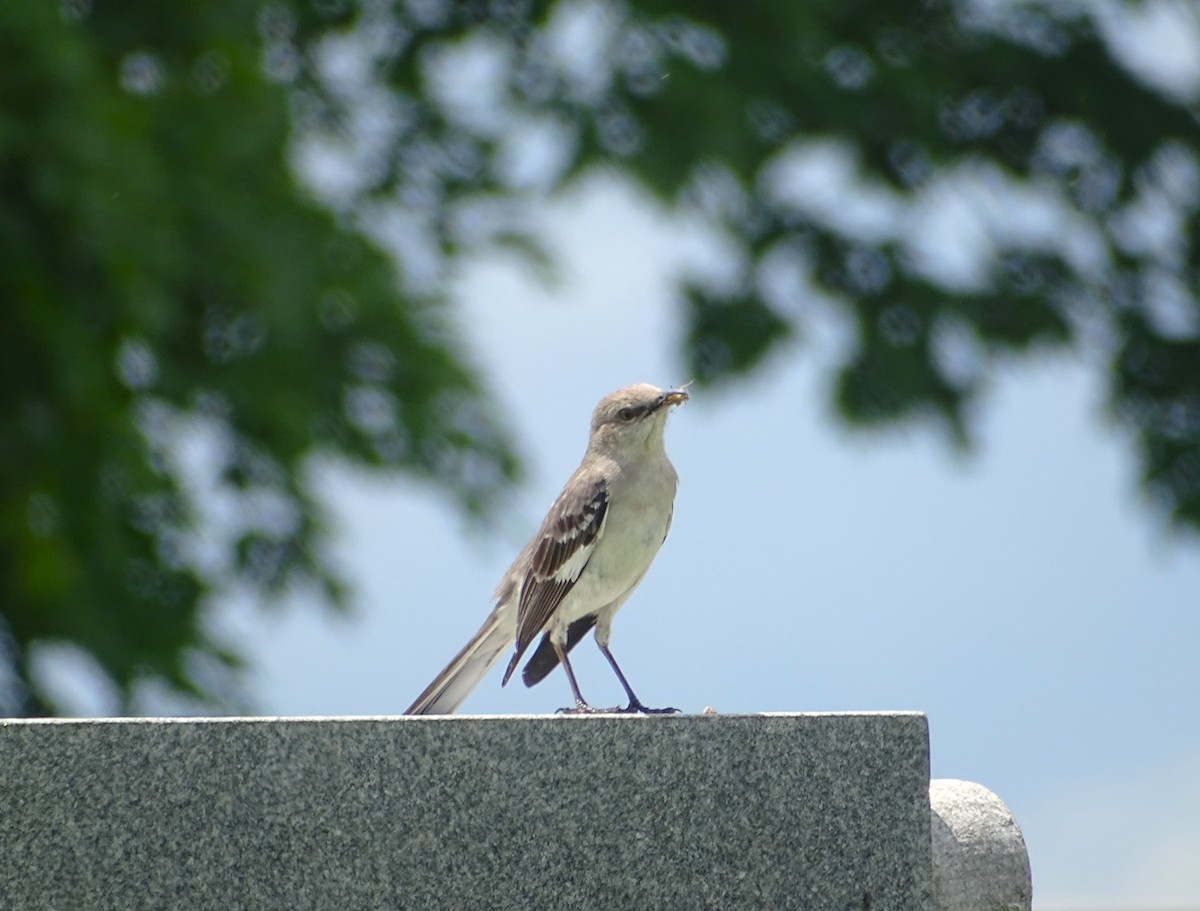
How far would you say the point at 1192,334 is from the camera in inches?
424

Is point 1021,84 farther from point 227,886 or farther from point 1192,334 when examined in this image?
point 227,886

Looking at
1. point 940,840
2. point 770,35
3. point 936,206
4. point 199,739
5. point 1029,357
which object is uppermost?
point 770,35

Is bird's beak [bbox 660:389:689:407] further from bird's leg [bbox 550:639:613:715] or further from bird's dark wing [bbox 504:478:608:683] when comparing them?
bird's leg [bbox 550:639:613:715]

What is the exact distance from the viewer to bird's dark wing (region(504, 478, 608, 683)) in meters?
4.34

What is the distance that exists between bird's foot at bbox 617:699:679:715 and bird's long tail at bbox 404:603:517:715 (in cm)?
51

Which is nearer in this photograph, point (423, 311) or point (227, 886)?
point (227, 886)

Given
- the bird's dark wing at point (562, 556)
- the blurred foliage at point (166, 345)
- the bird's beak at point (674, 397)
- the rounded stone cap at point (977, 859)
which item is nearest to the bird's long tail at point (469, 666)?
A: the bird's dark wing at point (562, 556)

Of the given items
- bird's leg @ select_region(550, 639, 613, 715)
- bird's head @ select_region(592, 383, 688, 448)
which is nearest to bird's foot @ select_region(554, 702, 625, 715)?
bird's leg @ select_region(550, 639, 613, 715)

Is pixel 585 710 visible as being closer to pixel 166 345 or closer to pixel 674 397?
pixel 674 397

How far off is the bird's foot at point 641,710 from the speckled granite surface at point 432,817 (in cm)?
13

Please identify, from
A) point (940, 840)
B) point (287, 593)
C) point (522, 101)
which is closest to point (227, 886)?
point (940, 840)

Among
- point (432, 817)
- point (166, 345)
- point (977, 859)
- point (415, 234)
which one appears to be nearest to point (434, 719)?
point (432, 817)

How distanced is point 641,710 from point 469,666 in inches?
26.1

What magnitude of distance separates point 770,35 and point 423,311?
313cm
